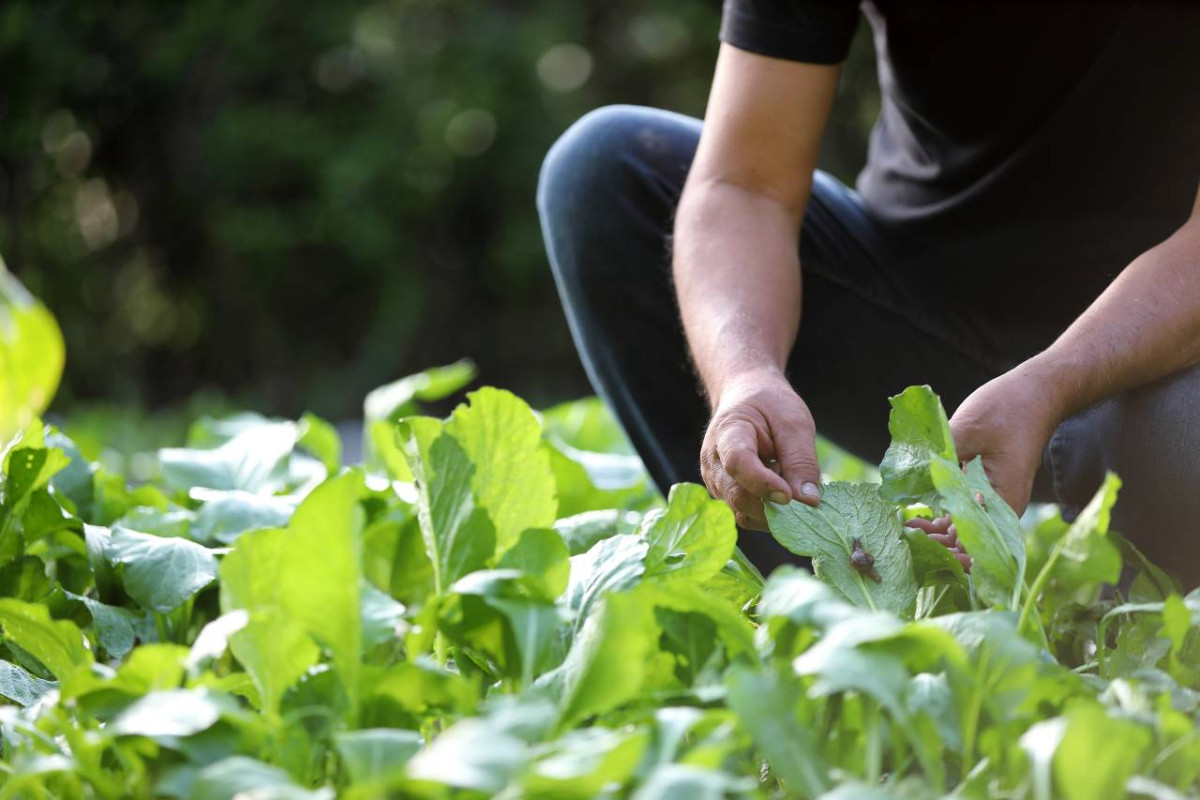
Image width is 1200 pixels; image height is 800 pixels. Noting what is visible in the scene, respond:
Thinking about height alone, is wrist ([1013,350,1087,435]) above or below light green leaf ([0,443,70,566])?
above

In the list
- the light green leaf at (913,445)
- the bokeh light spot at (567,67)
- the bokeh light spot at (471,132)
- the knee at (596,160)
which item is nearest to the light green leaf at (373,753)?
the light green leaf at (913,445)

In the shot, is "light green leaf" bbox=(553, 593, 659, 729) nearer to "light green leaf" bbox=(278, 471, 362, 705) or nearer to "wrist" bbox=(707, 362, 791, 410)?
"light green leaf" bbox=(278, 471, 362, 705)

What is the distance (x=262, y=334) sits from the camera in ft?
20.8

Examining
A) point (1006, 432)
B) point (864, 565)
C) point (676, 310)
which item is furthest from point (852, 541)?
point (676, 310)

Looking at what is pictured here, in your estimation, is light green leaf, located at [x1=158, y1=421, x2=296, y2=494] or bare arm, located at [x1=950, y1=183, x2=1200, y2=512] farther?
light green leaf, located at [x1=158, y1=421, x2=296, y2=494]

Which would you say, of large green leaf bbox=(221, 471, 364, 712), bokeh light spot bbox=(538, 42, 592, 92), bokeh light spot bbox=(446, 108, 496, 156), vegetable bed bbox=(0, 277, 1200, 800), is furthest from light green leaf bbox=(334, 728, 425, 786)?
bokeh light spot bbox=(538, 42, 592, 92)

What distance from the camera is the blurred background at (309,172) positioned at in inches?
236

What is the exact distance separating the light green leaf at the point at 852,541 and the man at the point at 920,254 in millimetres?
25

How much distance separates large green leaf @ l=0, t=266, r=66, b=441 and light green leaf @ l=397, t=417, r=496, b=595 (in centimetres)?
31

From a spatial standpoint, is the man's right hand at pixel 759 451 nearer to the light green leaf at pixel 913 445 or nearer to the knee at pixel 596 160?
the light green leaf at pixel 913 445

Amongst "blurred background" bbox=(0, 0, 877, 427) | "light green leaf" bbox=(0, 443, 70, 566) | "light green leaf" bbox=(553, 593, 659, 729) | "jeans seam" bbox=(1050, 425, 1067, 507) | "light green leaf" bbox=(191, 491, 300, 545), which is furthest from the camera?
"blurred background" bbox=(0, 0, 877, 427)

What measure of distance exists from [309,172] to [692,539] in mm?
5449

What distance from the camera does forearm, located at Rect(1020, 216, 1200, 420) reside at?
39.0 inches

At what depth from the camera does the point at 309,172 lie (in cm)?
602
